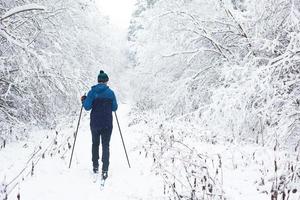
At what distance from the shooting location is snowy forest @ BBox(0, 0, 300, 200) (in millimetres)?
6188

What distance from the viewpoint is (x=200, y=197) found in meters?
5.24

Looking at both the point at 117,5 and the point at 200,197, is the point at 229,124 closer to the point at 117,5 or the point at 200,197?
the point at 200,197

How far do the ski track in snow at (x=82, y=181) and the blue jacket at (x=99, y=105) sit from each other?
3.56 feet

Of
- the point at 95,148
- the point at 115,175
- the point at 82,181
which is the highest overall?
the point at 95,148

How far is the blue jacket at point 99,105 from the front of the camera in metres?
7.46

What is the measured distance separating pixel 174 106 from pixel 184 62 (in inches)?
83.3

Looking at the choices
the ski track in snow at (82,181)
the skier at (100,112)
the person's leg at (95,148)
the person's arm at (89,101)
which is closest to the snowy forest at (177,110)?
the ski track in snow at (82,181)

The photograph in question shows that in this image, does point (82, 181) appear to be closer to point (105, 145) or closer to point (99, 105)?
point (105, 145)

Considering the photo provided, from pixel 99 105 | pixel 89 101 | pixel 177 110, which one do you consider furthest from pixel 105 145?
pixel 177 110

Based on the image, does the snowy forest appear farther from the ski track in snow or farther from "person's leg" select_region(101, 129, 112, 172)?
"person's leg" select_region(101, 129, 112, 172)

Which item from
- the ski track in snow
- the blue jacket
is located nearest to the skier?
the blue jacket

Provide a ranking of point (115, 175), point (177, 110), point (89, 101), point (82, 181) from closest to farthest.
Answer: point (82, 181)
point (89, 101)
point (115, 175)
point (177, 110)

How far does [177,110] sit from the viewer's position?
572 inches

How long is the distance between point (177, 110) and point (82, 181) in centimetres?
792
